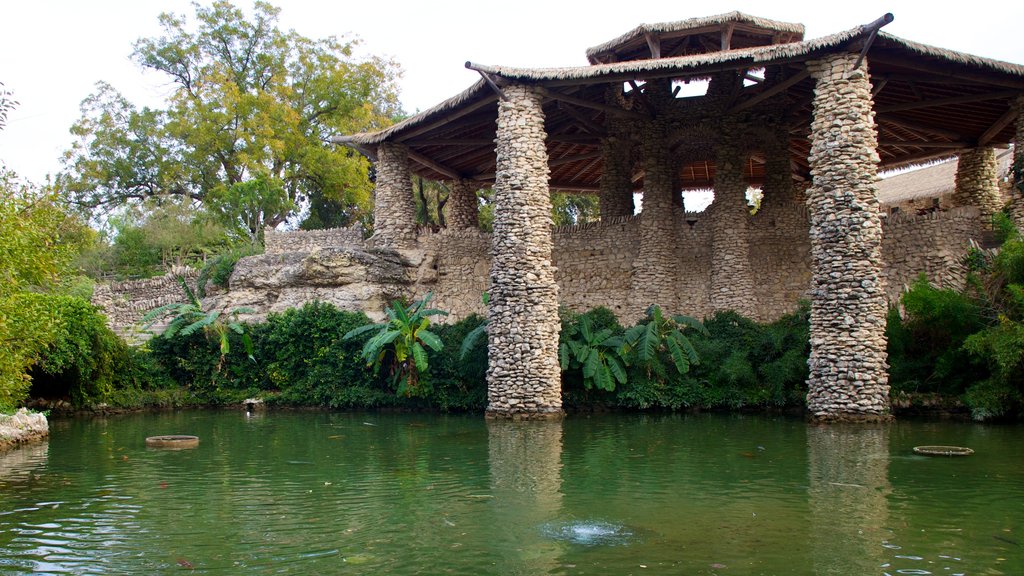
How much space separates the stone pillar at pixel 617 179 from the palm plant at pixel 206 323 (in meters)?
10.6

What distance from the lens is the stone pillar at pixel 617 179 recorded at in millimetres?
25141

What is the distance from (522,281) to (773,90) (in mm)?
7861

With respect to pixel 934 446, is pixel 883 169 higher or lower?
higher

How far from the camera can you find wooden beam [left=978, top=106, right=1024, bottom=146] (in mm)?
21188

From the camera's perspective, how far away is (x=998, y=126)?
23.0 metres

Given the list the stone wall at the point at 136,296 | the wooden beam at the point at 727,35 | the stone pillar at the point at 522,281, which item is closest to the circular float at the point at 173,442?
the stone pillar at the point at 522,281

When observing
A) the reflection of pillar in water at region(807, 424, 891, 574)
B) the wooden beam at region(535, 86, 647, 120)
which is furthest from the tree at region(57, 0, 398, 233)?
the reflection of pillar in water at region(807, 424, 891, 574)

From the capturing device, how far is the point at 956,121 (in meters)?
23.6

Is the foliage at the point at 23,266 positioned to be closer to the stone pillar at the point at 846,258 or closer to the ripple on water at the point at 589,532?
the ripple on water at the point at 589,532

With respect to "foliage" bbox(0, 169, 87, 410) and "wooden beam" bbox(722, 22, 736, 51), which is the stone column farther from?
"foliage" bbox(0, 169, 87, 410)

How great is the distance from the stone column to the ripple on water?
19975 mm

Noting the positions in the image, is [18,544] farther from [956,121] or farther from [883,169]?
[883,169]

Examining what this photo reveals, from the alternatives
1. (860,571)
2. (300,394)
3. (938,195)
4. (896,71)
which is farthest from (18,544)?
(938,195)

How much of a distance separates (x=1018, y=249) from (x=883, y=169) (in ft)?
43.6
